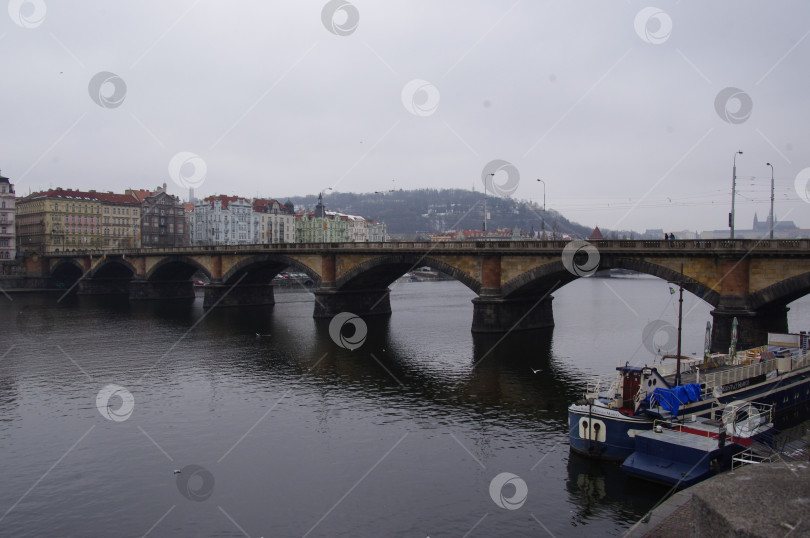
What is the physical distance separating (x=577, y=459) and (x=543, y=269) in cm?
2823

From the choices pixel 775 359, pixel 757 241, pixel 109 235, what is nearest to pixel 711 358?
pixel 775 359

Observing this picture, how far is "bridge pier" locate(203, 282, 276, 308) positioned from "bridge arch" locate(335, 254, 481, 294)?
2152cm

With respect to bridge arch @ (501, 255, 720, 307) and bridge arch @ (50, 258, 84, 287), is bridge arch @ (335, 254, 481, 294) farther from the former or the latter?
bridge arch @ (50, 258, 84, 287)

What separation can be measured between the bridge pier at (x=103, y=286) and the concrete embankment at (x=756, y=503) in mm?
119967

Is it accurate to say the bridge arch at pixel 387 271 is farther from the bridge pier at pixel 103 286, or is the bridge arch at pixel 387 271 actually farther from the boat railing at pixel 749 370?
the bridge pier at pixel 103 286

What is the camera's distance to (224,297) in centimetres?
8400

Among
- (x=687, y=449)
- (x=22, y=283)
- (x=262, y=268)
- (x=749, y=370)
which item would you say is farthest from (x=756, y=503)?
(x=22, y=283)

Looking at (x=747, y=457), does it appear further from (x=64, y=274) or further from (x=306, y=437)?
(x=64, y=274)

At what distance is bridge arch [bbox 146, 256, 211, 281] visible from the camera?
295 ft

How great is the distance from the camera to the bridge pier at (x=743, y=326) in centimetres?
3819

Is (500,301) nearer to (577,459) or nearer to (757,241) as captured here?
(757,241)

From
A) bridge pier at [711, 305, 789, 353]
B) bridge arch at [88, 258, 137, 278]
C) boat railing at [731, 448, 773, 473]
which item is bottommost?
boat railing at [731, 448, 773, 473]

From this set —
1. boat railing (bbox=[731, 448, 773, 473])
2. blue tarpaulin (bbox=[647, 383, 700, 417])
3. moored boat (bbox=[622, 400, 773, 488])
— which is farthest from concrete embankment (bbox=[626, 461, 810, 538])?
blue tarpaulin (bbox=[647, 383, 700, 417])

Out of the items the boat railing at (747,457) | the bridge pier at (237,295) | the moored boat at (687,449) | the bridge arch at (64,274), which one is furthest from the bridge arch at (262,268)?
the boat railing at (747,457)
